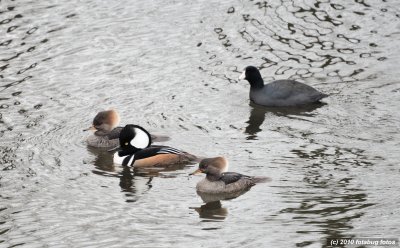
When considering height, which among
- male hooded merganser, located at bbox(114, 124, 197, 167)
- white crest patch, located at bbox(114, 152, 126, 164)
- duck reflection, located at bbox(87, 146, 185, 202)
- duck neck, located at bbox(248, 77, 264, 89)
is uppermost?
duck neck, located at bbox(248, 77, 264, 89)

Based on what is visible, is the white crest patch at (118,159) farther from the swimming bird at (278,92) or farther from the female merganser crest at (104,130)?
the swimming bird at (278,92)

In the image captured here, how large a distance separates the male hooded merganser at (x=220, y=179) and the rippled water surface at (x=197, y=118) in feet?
0.55

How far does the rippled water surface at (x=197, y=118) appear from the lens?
11680mm

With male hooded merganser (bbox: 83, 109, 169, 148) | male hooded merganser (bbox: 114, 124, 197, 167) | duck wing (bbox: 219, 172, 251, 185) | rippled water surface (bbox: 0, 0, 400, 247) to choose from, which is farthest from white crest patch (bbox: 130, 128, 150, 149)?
duck wing (bbox: 219, 172, 251, 185)

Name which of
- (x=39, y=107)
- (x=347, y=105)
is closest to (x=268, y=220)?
(x=347, y=105)

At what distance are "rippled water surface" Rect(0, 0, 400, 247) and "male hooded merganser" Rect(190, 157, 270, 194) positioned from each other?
0.55 ft

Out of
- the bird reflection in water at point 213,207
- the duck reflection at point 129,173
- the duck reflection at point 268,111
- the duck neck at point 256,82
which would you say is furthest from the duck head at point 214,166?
the duck neck at point 256,82

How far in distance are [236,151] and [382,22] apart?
22.4 ft

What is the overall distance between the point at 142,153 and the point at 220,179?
6.14ft

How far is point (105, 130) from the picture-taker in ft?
49.8

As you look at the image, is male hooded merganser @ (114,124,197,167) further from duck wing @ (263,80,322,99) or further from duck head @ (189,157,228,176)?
duck wing @ (263,80,322,99)

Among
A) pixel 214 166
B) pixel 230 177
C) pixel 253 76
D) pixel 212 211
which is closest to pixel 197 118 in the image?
pixel 253 76

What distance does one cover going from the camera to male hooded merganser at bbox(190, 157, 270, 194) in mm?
12820

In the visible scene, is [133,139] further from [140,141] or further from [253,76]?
[253,76]
